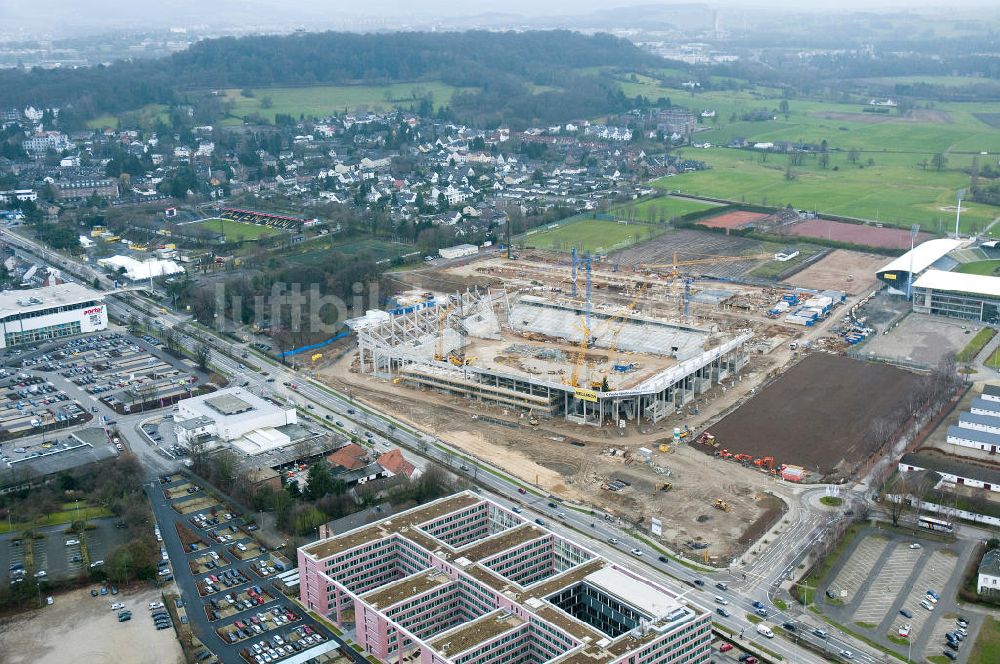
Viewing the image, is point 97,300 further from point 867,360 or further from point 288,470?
point 867,360

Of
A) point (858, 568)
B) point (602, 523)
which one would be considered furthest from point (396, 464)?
point (858, 568)

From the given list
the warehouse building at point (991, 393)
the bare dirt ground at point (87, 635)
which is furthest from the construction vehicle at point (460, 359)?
the warehouse building at point (991, 393)

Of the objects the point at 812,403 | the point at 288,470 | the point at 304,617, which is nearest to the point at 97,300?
the point at 288,470

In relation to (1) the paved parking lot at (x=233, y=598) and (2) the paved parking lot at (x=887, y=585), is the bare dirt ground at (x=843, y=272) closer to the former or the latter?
(2) the paved parking lot at (x=887, y=585)

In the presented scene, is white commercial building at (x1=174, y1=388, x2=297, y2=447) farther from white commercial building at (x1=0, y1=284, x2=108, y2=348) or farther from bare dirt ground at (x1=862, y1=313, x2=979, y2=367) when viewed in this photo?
bare dirt ground at (x1=862, y1=313, x2=979, y2=367)

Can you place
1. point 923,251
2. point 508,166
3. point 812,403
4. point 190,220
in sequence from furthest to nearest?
point 508,166
point 190,220
point 923,251
point 812,403

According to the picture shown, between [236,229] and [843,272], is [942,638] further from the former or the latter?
[236,229]
